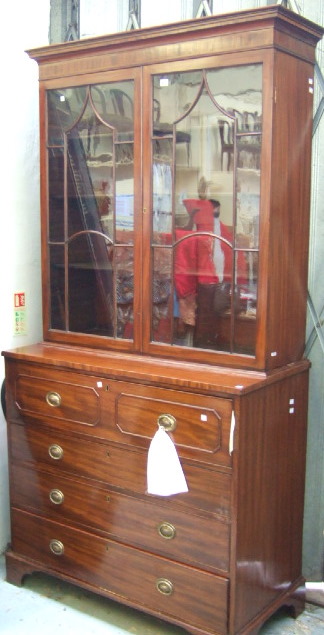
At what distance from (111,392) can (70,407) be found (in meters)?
0.20

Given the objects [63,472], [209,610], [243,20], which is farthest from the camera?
[63,472]

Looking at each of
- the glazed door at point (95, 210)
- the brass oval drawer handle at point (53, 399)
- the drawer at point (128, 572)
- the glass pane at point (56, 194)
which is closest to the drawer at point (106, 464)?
the brass oval drawer handle at point (53, 399)

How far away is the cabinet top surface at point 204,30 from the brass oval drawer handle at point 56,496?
1.52 metres

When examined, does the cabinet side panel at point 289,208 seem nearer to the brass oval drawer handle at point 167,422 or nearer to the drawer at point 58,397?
the brass oval drawer handle at point 167,422

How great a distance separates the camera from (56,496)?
8.28 feet

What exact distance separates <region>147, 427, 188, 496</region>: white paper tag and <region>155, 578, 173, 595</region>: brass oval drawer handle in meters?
0.31

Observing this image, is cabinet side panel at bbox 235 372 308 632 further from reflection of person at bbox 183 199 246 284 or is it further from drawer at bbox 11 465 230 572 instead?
reflection of person at bbox 183 199 246 284

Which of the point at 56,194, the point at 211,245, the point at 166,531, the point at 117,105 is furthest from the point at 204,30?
the point at 166,531

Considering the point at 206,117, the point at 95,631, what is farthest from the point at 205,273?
the point at 95,631

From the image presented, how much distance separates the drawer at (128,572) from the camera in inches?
85.7

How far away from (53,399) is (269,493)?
79 cm

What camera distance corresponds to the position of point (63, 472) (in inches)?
98.0

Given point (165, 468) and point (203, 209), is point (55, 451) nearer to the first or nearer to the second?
point (165, 468)

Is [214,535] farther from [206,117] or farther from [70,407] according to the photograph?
[206,117]
